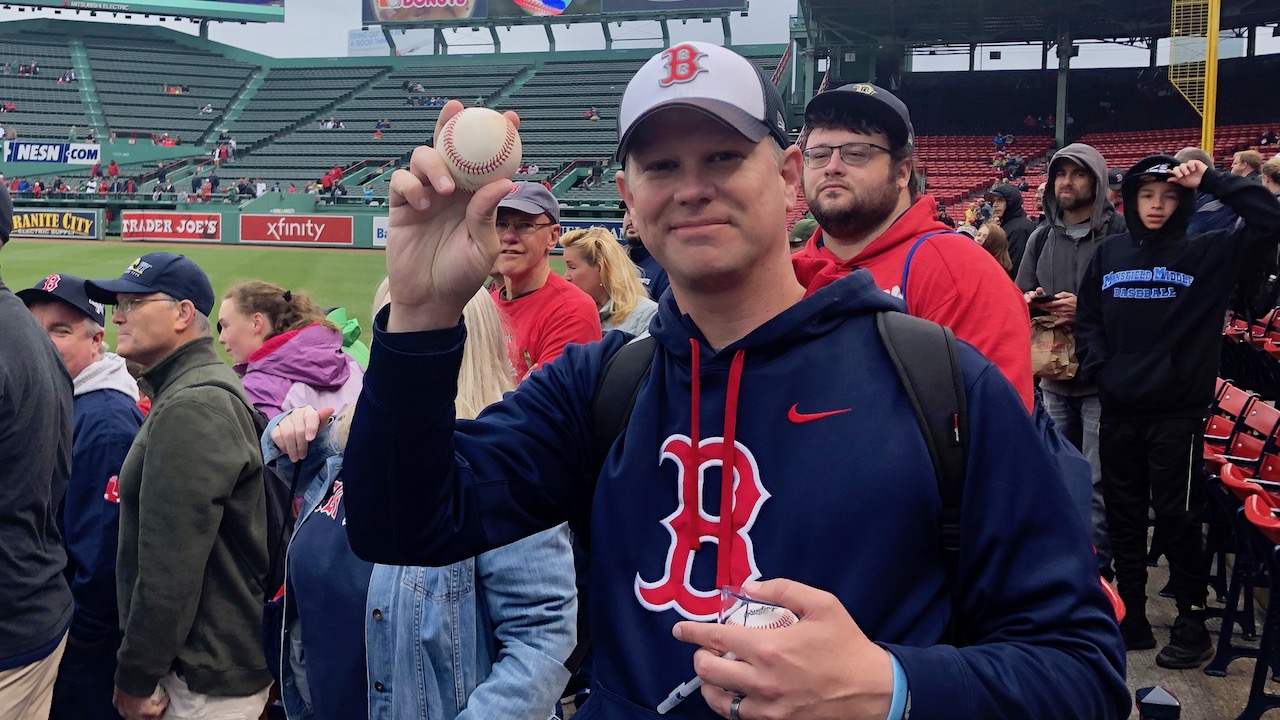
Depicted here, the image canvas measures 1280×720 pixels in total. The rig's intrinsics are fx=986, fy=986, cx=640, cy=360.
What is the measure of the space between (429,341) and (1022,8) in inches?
1267

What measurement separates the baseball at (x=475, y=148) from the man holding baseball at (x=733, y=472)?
0.07 feet

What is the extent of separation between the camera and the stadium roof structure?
29141 millimetres

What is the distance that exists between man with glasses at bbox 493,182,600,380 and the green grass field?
1019cm

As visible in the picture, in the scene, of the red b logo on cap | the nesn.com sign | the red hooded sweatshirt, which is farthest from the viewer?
the nesn.com sign

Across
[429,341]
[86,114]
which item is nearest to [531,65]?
[86,114]

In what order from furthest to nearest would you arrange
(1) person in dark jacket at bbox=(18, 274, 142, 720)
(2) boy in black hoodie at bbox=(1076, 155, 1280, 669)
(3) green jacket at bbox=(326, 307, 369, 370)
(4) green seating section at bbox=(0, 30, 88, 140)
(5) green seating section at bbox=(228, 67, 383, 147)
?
(5) green seating section at bbox=(228, 67, 383, 147) → (4) green seating section at bbox=(0, 30, 88, 140) → (3) green jacket at bbox=(326, 307, 369, 370) → (2) boy in black hoodie at bbox=(1076, 155, 1280, 669) → (1) person in dark jacket at bbox=(18, 274, 142, 720)

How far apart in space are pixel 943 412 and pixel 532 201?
3212mm

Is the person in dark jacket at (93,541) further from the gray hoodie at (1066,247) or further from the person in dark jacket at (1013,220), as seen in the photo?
the person in dark jacket at (1013,220)

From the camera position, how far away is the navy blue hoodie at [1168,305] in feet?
14.3

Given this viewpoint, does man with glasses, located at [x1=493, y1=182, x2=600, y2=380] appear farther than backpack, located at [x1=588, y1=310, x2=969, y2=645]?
Yes

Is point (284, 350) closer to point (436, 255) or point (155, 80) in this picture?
point (436, 255)

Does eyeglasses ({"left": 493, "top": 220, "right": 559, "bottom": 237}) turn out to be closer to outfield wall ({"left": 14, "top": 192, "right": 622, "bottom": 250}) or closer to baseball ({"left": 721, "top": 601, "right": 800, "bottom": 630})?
baseball ({"left": 721, "top": 601, "right": 800, "bottom": 630})

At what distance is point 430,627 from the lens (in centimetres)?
203

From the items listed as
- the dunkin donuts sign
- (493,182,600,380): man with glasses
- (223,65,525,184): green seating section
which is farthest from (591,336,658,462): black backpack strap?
(223,65,525,184): green seating section
